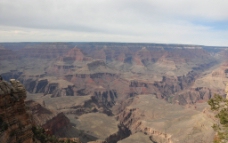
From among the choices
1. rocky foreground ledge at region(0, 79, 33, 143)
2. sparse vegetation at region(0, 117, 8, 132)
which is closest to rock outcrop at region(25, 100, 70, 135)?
rocky foreground ledge at region(0, 79, 33, 143)

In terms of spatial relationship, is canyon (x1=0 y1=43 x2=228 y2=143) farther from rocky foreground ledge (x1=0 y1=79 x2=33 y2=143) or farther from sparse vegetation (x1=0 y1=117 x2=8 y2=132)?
sparse vegetation (x1=0 y1=117 x2=8 y2=132)

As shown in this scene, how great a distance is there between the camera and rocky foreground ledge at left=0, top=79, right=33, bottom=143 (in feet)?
79.6

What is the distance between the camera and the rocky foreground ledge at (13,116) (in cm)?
2427

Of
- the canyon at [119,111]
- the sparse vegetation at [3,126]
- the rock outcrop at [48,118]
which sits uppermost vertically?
the sparse vegetation at [3,126]

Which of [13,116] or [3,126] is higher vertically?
[13,116]

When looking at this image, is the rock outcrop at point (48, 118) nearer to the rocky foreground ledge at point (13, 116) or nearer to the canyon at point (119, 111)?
the canyon at point (119, 111)

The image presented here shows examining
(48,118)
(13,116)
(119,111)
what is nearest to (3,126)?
(13,116)

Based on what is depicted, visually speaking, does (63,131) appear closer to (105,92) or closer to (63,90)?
(63,90)

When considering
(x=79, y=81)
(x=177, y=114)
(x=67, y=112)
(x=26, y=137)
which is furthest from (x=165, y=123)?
(x=79, y=81)

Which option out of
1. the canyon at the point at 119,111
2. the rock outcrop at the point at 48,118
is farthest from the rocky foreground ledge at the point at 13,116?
the rock outcrop at the point at 48,118

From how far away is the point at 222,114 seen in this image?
21.1 meters

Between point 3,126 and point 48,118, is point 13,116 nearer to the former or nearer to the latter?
point 3,126

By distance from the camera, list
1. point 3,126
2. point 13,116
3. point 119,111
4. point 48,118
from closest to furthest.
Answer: point 3,126 < point 13,116 < point 48,118 < point 119,111

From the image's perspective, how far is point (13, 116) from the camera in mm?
25578
